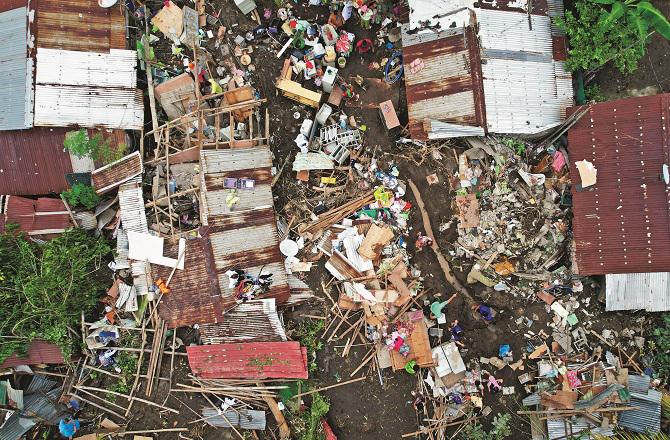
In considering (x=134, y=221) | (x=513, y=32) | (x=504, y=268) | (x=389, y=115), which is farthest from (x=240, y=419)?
(x=513, y=32)

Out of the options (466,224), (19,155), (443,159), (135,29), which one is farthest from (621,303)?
(19,155)

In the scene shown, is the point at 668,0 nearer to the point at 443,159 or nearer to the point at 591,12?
the point at 591,12

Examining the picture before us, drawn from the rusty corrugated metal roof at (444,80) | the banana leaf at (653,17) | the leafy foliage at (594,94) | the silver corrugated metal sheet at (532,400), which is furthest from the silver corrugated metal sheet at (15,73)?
the banana leaf at (653,17)

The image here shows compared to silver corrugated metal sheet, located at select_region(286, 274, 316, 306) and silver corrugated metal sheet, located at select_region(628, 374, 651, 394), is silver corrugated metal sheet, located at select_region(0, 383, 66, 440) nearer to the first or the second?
silver corrugated metal sheet, located at select_region(286, 274, 316, 306)

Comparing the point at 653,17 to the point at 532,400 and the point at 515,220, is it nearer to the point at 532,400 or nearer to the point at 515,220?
the point at 515,220

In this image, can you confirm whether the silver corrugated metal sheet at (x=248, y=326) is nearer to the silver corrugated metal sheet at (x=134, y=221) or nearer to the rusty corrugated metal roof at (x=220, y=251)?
the rusty corrugated metal roof at (x=220, y=251)
